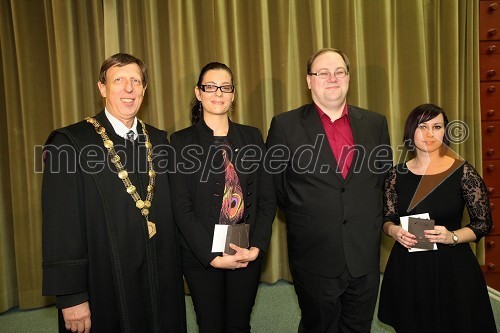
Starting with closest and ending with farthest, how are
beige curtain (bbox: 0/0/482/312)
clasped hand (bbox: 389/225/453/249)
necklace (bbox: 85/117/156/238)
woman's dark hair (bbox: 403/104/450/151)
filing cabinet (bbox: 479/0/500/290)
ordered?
necklace (bbox: 85/117/156/238) → clasped hand (bbox: 389/225/453/249) → woman's dark hair (bbox: 403/104/450/151) → beige curtain (bbox: 0/0/482/312) → filing cabinet (bbox: 479/0/500/290)

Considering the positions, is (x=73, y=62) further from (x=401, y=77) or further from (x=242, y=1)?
(x=401, y=77)

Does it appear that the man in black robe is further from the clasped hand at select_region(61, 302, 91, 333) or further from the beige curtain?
the beige curtain

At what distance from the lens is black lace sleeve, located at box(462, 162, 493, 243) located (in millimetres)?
2131

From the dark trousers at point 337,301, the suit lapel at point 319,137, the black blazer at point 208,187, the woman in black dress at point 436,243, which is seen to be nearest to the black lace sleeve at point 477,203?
the woman in black dress at point 436,243

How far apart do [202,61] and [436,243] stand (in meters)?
2.45

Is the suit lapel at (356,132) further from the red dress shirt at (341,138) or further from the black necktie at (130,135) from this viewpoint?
the black necktie at (130,135)

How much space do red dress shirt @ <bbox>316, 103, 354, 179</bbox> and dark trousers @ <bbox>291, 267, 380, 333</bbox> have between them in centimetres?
58

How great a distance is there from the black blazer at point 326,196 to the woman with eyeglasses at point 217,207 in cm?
17

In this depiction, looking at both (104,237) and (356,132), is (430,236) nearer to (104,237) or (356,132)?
(356,132)

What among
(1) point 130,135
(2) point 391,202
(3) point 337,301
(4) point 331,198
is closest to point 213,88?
(1) point 130,135

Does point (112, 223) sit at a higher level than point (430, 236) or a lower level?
higher

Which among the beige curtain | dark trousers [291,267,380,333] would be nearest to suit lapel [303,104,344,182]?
dark trousers [291,267,380,333]

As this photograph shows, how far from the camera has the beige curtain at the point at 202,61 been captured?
3.34 metres

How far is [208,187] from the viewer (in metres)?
2.05
